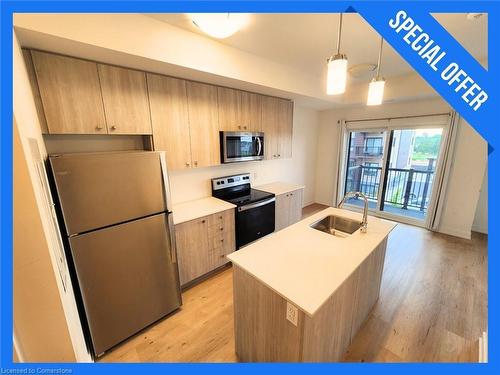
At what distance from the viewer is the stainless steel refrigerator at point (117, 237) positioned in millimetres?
1394

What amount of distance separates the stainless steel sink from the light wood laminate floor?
826mm

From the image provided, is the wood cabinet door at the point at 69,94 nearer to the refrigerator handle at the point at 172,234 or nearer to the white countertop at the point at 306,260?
the refrigerator handle at the point at 172,234

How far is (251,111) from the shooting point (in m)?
2.88

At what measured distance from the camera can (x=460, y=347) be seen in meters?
1.65

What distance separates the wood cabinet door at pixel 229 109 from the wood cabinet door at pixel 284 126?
0.88 metres

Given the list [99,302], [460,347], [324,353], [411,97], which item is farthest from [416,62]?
[411,97]

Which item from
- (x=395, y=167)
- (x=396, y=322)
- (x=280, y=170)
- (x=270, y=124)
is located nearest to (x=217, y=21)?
(x=270, y=124)

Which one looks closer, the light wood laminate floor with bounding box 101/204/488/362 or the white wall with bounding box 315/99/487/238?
the light wood laminate floor with bounding box 101/204/488/362

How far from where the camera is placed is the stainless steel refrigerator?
54.9 inches

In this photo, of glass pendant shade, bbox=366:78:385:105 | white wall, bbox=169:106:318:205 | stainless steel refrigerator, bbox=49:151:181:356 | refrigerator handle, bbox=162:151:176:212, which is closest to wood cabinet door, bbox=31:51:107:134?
stainless steel refrigerator, bbox=49:151:181:356

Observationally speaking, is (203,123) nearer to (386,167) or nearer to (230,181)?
(230,181)

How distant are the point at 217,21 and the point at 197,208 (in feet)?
6.05

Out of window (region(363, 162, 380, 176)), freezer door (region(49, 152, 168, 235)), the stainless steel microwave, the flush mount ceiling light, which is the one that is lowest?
Result: window (region(363, 162, 380, 176))

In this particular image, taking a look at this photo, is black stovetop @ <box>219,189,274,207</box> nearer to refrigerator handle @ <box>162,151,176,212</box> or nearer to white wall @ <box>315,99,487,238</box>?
refrigerator handle @ <box>162,151,176,212</box>
